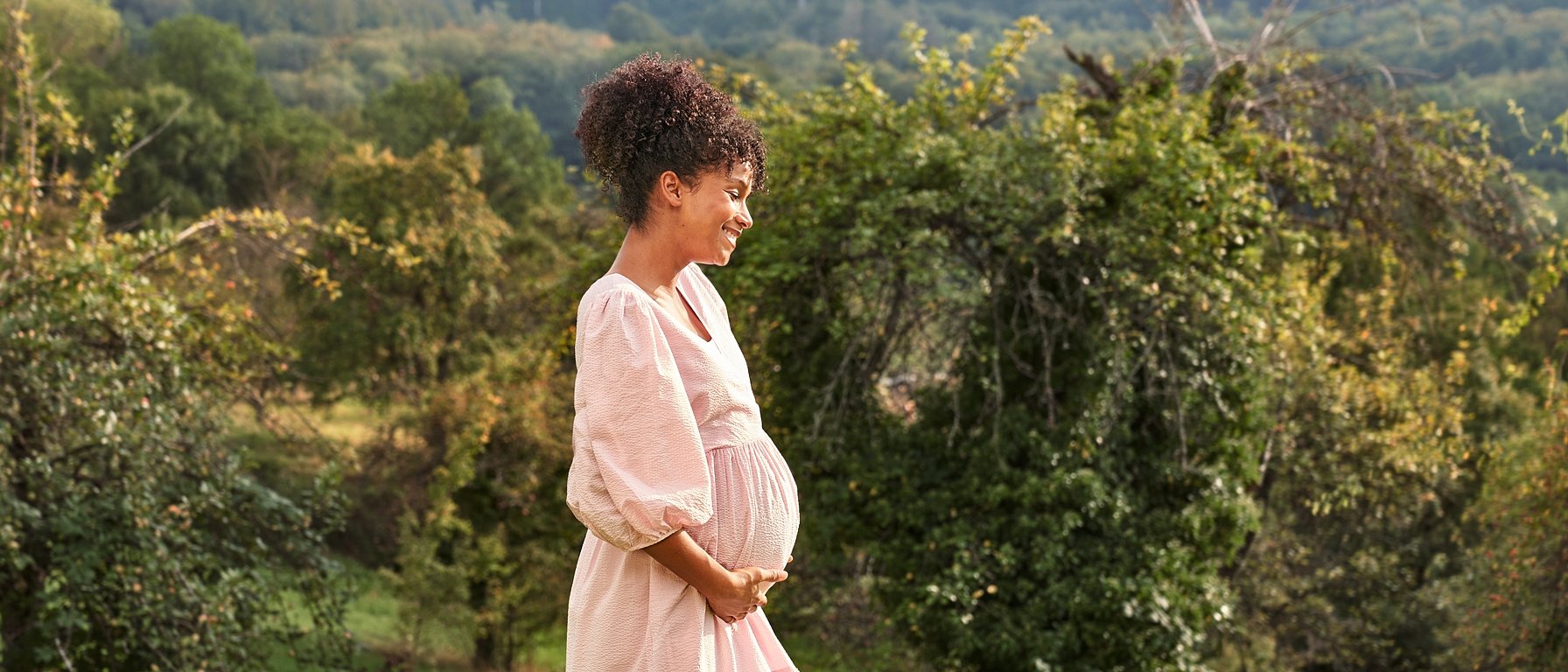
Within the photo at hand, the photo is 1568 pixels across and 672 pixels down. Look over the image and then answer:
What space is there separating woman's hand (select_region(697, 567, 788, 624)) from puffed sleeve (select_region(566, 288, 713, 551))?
0.12 metres

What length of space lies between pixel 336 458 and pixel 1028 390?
11.4ft

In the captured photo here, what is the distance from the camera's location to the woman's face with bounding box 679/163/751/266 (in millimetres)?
2260

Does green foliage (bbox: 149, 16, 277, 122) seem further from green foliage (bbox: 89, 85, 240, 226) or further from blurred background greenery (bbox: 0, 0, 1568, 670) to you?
blurred background greenery (bbox: 0, 0, 1568, 670)

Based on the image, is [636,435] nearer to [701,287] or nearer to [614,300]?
[614,300]

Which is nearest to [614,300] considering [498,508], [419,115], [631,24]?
[498,508]

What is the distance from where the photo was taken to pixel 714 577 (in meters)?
2.17

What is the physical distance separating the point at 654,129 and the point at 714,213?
162mm

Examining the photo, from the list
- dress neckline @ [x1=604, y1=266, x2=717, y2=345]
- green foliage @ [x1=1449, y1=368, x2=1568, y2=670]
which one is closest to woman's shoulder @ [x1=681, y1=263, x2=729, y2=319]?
dress neckline @ [x1=604, y1=266, x2=717, y2=345]

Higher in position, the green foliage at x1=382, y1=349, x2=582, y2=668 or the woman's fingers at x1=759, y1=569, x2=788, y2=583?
the woman's fingers at x1=759, y1=569, x2=788, y2=583

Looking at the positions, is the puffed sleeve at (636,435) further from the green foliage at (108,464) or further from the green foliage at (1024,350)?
the green foliage at (1024,350)

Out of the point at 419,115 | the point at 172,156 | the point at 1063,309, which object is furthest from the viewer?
the point at 419,115

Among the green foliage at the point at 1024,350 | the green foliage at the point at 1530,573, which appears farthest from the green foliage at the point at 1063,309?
the green foliage at the point at 1530,573

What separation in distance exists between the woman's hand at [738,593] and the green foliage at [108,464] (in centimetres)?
397

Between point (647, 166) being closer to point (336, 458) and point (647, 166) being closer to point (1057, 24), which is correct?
point (336, 458)
